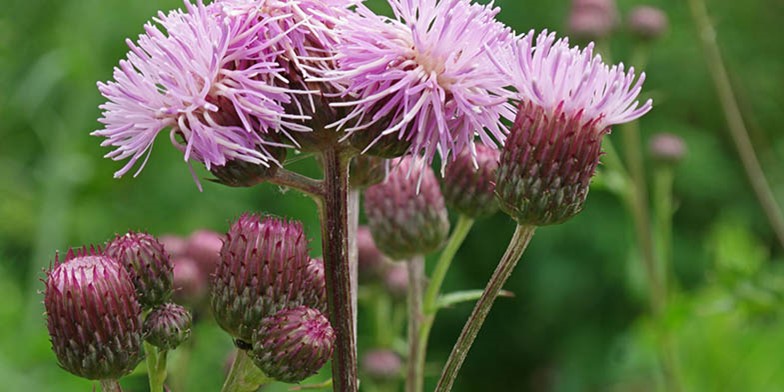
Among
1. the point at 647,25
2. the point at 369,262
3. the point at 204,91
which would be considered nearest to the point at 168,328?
the point at 204,91

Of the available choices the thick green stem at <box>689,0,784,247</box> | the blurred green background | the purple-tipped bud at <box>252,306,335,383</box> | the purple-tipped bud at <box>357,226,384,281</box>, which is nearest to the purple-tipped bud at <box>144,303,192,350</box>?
the purple-tipped bud at <box>252,306,335,383</box>

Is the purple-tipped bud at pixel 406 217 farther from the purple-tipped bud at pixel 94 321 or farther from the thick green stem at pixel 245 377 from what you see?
the purple-tipped bud at pixel 94 321

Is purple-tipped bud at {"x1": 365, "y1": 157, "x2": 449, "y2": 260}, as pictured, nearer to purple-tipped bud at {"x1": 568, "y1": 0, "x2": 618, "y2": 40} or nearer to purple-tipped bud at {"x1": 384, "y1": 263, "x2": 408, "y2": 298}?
purple-tipped bud at {"x1": 384, "y1": 263, "x2": 408, "y2": 298}

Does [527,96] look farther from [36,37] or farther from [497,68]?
[36,37]

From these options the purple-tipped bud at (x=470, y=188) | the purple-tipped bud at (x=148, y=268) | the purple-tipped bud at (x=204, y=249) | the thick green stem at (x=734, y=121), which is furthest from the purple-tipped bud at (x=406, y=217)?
the thick green stem at (x=734, y=121)

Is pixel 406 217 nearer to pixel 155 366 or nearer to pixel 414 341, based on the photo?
pixel 414 341

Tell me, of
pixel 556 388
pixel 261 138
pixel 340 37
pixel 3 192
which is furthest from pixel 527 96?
pixel 556 388
